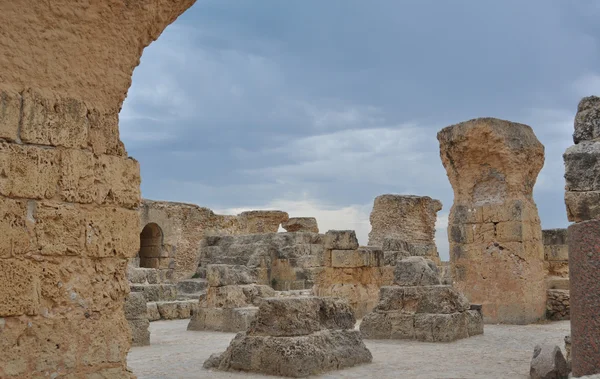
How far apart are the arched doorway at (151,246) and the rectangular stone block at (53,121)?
54.7 ft

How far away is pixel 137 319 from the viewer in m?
8.68

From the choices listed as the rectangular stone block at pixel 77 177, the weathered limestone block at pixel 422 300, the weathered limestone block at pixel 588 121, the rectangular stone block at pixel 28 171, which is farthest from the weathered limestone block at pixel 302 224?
the rectangular stone block at pixel 28 171

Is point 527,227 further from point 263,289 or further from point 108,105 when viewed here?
point 108,105

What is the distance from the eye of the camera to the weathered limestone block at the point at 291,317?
21.1 ft

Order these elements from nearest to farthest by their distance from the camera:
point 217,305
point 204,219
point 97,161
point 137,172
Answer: point 97,161
point 137,172
point 217,305
point 204,219

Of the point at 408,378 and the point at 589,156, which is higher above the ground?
the point at 589,156

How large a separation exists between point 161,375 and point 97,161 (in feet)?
9.92

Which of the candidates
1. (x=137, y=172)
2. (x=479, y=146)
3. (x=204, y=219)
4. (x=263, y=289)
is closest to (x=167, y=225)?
(x=204, y=219)

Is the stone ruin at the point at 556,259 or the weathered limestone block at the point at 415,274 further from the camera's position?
the stone ruin at the point at 556,259

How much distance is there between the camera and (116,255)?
13.0 ft

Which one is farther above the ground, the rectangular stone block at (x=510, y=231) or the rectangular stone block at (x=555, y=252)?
the rectangular stone block at (x=510, y=231)

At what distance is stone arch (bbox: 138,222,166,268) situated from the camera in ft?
66.4

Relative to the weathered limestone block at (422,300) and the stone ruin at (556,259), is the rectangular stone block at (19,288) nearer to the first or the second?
the weathered limestone block at (422,300)

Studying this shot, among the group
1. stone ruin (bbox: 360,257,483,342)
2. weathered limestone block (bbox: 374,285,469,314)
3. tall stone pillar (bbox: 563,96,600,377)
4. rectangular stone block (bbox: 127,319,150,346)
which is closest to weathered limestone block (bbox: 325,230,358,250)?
stone ruin (bbox: 360,257,483,342)
